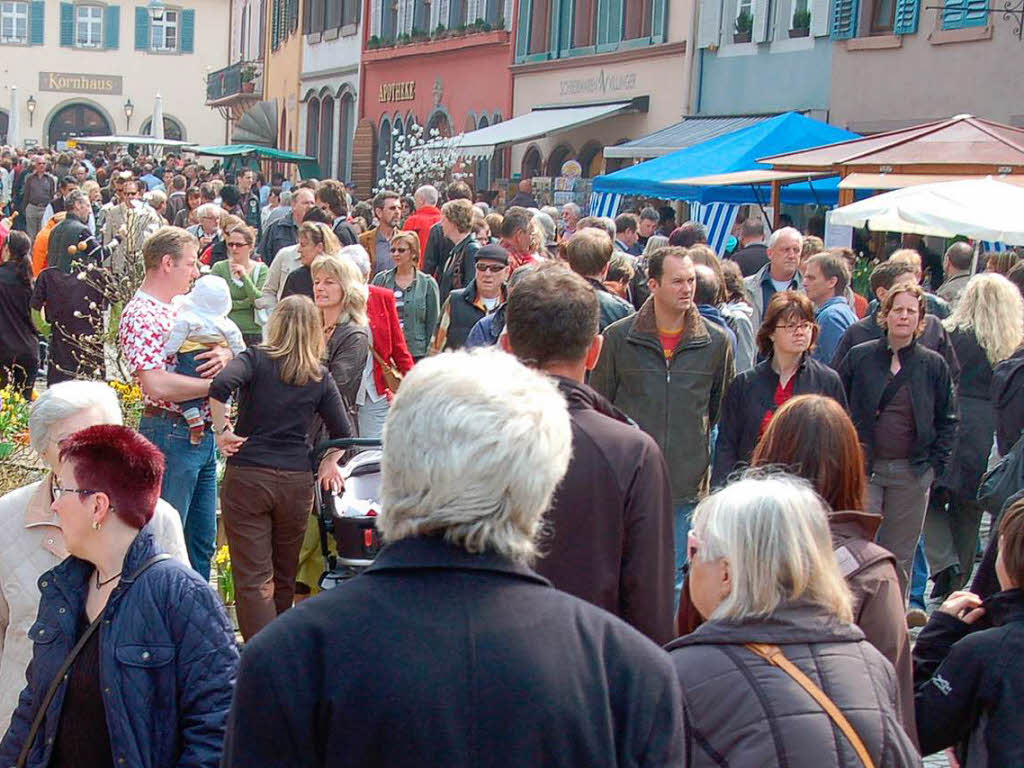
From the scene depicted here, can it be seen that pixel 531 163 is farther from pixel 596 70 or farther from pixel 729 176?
pixel 729 176

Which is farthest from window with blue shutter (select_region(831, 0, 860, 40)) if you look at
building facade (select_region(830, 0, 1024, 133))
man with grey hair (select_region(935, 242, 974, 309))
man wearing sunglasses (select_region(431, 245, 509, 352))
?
man wearing sunglasses (select_region(431, 245, 509, 352))

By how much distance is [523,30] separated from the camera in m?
29.9

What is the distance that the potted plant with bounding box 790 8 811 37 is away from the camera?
69.6ft

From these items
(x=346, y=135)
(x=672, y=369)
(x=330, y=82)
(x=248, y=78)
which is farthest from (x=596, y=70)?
(x=248, y=78)

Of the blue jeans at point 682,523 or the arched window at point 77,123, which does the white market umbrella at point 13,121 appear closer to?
the arched window at point 77,123

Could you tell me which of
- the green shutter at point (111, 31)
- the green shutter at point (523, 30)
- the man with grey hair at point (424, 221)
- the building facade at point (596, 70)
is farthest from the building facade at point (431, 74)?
the green shutter at point (111, 31)

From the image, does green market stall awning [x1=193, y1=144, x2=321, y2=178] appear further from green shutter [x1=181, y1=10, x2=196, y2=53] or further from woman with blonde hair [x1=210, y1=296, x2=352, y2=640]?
woman with blonde hair [x1=210, y1=296, x2=352, y2=640]

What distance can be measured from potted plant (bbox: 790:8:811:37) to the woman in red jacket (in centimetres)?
1421

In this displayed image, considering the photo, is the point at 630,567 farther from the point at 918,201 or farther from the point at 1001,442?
the point at 918,201

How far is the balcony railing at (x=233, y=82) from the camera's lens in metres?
51.9

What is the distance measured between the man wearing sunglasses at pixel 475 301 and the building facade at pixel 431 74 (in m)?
21.5

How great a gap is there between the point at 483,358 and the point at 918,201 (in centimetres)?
922

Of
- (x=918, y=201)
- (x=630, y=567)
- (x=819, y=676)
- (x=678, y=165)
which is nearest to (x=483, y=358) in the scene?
(x=819, y=676)

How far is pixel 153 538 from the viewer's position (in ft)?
11.6
